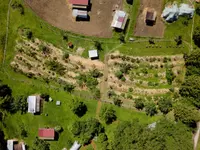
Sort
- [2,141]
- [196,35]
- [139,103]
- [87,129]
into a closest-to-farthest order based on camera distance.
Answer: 1. [196,35]
2. [87,129]
3. [139,103]
4. [2,141]

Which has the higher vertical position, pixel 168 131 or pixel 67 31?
pixel 67 31

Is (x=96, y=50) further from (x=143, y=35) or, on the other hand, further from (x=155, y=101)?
(x=155, y=101)

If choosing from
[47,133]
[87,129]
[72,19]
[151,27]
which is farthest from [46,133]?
[151,27]

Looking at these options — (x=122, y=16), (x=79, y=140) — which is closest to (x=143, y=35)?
(x=122, y=16)

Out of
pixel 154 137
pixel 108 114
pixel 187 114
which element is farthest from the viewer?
pixel 108 114

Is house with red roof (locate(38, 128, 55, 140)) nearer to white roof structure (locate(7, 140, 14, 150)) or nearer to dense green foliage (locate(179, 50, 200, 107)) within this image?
white roof structure (locate(7, 140, 14, 150))

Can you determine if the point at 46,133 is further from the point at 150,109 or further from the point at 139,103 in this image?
the point at 150,109
